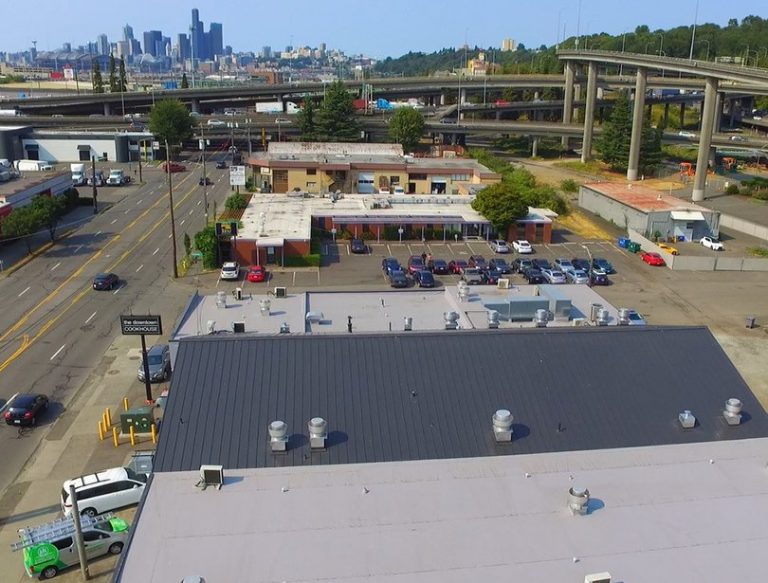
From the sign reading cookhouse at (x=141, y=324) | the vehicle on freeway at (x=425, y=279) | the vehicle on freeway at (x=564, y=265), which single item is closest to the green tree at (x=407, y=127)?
the vehicle on freeway at (x=564, y=265)

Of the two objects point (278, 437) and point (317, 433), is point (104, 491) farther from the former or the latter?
point (317, 433)

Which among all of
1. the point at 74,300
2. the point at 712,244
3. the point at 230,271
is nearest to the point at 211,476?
the point at 74,300

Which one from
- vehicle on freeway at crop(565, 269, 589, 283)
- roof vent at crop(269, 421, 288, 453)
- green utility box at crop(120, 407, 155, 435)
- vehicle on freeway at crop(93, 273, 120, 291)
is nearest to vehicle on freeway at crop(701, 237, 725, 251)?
vehicle on freeway at crop(565, 269, 589, 283)

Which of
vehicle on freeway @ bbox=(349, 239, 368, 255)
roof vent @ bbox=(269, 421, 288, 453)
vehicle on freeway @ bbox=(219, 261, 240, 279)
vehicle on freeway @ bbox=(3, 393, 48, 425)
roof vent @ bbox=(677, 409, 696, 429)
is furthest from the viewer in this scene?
vehicle on freeway @ bbox=(349, 239, 368, 255)

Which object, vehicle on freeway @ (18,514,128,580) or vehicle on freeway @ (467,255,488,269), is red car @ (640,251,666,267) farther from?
vehicle on freeway @ (18,514,128,580)

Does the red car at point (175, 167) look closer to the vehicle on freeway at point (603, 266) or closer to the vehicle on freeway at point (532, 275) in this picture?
the vehicle on freeway at point (532, 275)
